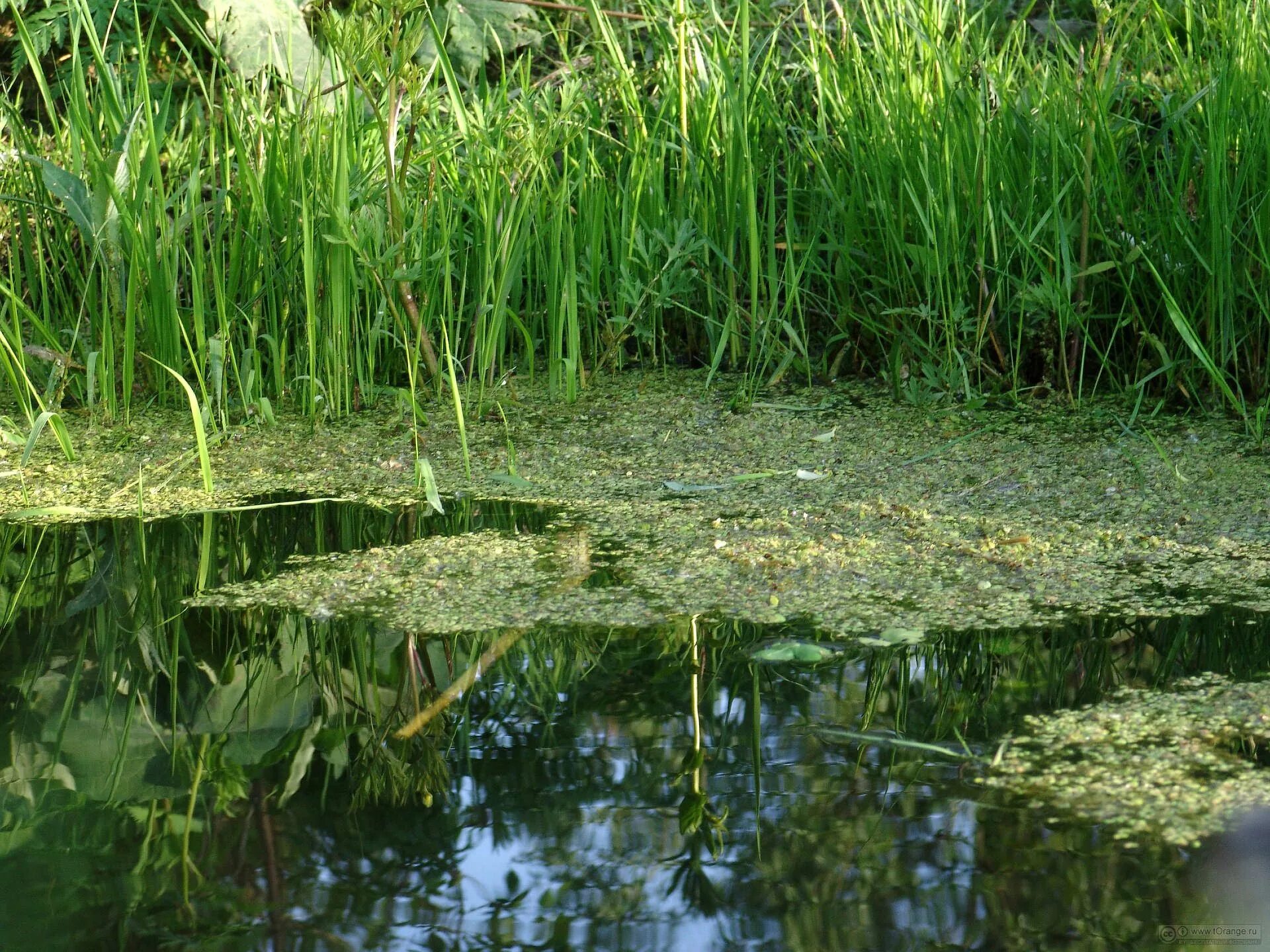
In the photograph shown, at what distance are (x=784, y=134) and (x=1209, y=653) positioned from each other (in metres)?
1.33

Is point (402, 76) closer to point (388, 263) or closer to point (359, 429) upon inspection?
point (388, 263)

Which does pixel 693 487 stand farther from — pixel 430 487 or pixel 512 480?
pixel 430 487

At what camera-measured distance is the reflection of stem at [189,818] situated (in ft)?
3.06

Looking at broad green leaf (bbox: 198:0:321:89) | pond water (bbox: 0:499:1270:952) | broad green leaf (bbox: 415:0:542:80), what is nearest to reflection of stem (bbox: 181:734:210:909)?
pond water (bbox: 0:499:1270:952)

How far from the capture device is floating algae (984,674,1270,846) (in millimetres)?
981

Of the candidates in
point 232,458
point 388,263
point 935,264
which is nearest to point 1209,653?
point 935,264

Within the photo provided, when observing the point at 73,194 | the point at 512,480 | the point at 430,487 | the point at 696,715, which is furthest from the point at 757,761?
the point at 73,194

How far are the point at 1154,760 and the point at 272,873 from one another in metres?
0.69

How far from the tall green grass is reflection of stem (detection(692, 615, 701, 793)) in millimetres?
798

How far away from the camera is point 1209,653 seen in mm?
1244

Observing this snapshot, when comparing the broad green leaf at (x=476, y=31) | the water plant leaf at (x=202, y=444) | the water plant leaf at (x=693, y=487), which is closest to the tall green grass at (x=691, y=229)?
the water plant leaf at (x=202, y=444)

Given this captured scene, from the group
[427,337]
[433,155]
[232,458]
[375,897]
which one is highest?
[433,155]

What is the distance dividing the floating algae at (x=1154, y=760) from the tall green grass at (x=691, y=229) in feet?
2.85

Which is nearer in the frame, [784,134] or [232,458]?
[232,458]
